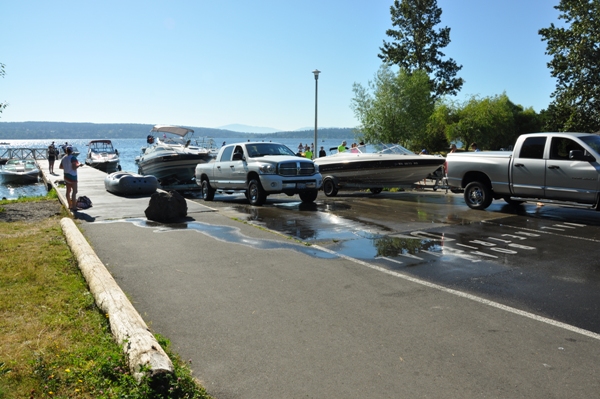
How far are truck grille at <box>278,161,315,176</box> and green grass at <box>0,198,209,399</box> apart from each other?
27.9 ft

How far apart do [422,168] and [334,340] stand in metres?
14.0

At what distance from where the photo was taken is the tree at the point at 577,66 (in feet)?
110

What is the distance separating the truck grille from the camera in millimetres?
15781

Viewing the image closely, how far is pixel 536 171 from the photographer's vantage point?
1298 cm

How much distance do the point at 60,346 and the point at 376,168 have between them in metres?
15.1

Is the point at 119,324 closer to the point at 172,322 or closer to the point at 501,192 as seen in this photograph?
the point at 172,322

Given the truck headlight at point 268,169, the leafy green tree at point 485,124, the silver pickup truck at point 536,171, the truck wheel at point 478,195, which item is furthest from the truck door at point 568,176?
the leafy green tree at point 485,124

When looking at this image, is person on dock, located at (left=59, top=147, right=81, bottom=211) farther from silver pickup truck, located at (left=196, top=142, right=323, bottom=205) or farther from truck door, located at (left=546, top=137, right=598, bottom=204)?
truck door, located at (left=546, top=137, right=598, bottom=204)

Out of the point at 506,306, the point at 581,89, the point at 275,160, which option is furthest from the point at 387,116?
the point at 506,306

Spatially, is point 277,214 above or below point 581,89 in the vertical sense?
below

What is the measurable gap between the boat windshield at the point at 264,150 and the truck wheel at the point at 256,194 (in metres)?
1.03

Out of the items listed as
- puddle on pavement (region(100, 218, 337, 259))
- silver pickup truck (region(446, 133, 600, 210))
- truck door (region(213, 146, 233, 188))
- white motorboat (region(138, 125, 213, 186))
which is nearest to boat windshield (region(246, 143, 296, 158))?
truck door (region(213, 146, 233, 188))

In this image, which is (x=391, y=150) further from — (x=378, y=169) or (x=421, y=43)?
(x=421, y=43)

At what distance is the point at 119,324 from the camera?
4949 mm
